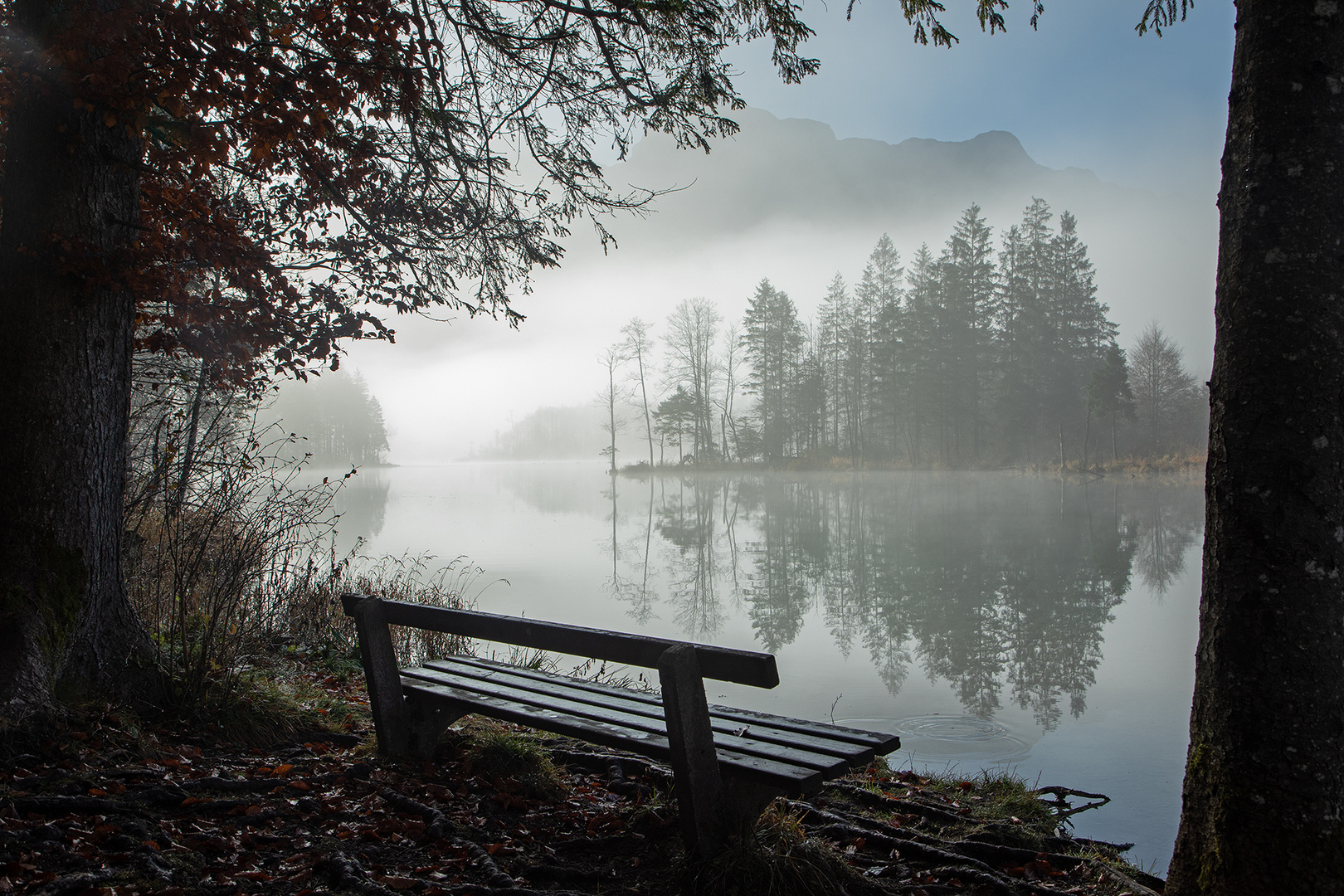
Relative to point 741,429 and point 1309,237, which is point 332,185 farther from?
point 741,429

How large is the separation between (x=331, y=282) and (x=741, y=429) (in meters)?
43.4

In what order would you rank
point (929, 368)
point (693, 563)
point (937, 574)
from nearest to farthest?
1. point (937, 574)
2. point (693, 563)
3. point (929, 368)

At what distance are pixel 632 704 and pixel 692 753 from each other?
2.57 feet

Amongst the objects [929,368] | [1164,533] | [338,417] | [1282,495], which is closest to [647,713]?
[1282,495]

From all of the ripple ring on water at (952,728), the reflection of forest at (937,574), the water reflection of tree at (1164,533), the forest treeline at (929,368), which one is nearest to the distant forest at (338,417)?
the forest treeline at (929,368)

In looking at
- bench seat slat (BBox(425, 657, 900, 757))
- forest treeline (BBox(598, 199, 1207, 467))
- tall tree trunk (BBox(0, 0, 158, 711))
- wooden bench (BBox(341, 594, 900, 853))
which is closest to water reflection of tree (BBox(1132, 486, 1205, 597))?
bench seat slat (BBox(425, 657, 900, 757))

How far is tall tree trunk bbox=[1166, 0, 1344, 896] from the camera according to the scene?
86.7 inches

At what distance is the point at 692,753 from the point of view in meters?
2.48

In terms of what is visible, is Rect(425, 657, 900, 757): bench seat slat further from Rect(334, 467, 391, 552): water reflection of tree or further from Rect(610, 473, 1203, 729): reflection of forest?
Rect(334, 467, 391, 552): water reflection of tree

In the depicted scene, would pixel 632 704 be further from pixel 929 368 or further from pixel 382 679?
pixel 929 368

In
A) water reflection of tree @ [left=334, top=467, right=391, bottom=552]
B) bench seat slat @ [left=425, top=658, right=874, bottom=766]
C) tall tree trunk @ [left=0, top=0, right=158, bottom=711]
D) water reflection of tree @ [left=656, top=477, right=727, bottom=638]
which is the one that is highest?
tall tree trunk @ [left=0, top=0, right=158, bottom=711]

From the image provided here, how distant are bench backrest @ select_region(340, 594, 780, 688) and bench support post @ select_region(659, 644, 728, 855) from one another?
5cm

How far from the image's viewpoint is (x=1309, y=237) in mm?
2244

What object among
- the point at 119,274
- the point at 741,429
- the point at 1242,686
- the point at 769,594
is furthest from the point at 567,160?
the point at 741,429
